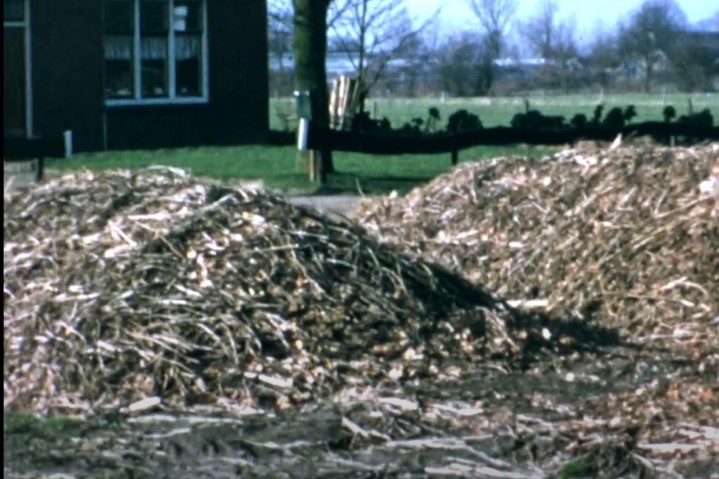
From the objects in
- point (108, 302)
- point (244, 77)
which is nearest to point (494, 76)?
point (244, 77)

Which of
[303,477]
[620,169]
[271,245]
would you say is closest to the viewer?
[303,477]

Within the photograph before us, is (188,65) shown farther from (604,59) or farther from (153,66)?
(604,59)

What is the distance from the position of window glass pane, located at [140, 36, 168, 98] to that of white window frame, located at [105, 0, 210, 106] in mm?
109

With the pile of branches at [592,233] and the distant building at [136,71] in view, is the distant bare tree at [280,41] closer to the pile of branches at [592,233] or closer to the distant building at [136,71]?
the distant building at [136,71]

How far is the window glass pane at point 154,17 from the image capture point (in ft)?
103

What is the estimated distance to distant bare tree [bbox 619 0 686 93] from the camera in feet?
214

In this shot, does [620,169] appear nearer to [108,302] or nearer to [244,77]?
[108,302]

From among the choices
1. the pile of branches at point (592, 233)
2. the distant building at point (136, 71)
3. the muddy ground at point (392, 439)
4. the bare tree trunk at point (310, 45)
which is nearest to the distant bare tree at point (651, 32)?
the distant building at point (136, 71)

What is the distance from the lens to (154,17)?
31.6 m

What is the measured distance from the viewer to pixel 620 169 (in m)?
12.5

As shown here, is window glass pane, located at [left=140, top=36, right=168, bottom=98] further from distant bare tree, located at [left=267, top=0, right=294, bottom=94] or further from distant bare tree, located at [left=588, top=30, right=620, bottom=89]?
distant bare tree, located at [left=588, top=30, right=620, bottom=89]

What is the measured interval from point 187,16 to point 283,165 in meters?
7.39

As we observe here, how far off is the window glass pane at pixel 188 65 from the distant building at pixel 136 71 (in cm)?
2

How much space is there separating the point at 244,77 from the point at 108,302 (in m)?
25.0
